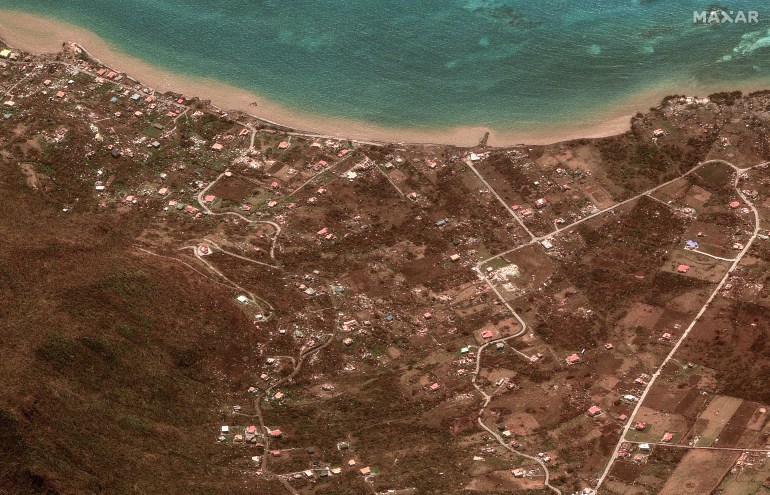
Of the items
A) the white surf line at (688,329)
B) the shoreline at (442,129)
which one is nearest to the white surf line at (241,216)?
the shoreline at (442,129)

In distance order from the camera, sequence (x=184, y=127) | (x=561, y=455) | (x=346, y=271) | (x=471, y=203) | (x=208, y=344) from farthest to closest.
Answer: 1. (x=184, y=127)
2. (x=471, y=203)
3. (x=346, y=271)
4. (x=208, y=344)
5. (x=561, y=455)

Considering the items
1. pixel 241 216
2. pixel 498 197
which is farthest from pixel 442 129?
pixel 241 216

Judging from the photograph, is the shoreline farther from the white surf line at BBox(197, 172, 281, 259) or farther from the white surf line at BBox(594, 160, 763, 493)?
the white surf line at BBox(197, 172, 281, 259)

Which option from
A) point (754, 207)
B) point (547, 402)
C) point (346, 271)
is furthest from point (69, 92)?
point (754, 207)

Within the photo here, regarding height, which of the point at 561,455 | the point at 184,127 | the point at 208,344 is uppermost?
the point at 184,127

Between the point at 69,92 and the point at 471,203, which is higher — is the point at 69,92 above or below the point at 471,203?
above

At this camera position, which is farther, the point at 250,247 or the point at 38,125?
the point at 38,125

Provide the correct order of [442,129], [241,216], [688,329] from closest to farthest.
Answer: [688,329] → [241,216] → [442,129]

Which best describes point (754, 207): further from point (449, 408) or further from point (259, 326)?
point (259, 326)

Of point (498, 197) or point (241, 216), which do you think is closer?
point (241, 216)

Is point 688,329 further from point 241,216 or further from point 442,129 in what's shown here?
point 241,216

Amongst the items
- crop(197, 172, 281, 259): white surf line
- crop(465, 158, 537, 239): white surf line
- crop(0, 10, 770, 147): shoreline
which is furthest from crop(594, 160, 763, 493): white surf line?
crop(197, 172, 281, 259): white surf line
